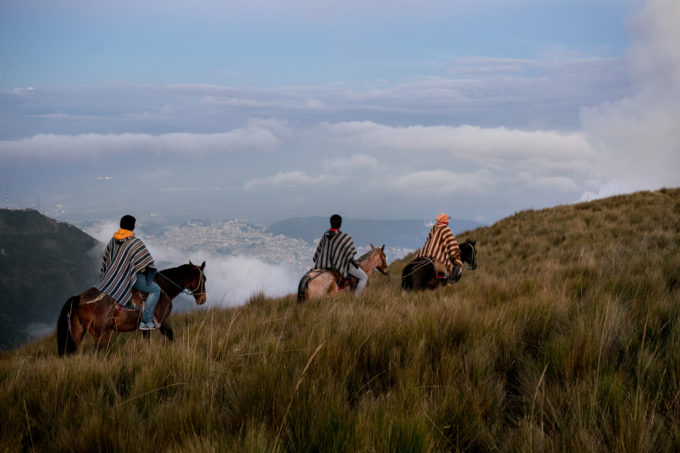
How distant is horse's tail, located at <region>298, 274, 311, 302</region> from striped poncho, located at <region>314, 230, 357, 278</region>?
0.65 metres

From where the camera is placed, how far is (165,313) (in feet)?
22.8

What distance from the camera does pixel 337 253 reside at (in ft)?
28.3

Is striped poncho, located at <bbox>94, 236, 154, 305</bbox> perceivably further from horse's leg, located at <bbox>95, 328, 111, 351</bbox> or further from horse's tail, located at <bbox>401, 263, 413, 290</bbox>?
Answer: horse's tail, located at <bbox>401, 263, 413, 290</bbox>

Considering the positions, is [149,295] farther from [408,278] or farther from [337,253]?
[408,278]

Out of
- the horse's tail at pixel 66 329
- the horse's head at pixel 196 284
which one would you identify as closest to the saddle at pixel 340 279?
the horse's head at pixel 196 284

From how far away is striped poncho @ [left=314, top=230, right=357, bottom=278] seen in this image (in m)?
8.62

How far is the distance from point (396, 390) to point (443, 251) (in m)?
6.36

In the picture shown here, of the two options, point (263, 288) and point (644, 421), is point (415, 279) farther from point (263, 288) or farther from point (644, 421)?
point (644, 421)

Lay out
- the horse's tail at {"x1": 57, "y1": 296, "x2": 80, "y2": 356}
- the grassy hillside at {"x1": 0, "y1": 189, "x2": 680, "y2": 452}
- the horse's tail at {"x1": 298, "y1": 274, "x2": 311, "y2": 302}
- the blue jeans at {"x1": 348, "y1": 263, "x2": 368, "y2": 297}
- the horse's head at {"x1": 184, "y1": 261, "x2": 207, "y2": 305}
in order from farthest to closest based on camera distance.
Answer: the blue jeans at {"x1": 348, "y1": 263, "x2": 368, "y2": 297} < the horse's tail at {"x1": 298, "y1": 274, "x2": 311, "y2": 302} < the horse's head at {"x1": 184, "y1": 261, "x2": 207, "y2": 305} < the horse's tail at {"x1": 57, "y1": 296, "x2": 80, "y2": 356} < the grassy hillside at {"x1": 0, "y1": 189, "x2": 680, "y2": 452}

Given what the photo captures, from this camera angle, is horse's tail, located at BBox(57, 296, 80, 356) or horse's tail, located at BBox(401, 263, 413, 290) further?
horse's tail, located at BBox(401, 263, 413, 290)

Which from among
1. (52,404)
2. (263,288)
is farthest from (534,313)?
(263,288)

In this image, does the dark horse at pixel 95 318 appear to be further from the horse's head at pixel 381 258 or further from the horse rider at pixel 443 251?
the horse rider at pixel 443 251

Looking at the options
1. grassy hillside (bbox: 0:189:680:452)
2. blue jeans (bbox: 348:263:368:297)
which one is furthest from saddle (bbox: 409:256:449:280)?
grassy hillside (bbox: 0:189:680:452)

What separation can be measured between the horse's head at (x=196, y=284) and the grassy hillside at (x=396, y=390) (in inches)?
119
